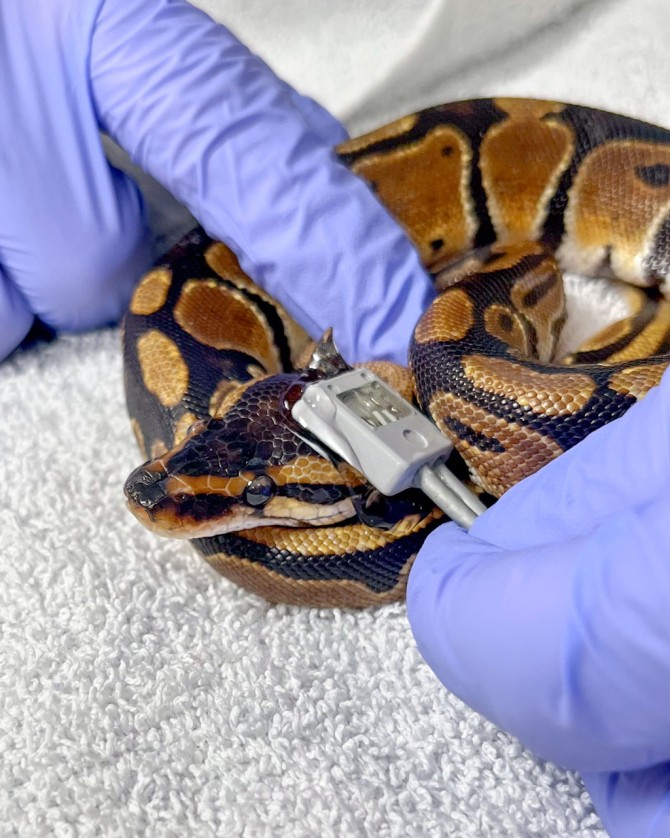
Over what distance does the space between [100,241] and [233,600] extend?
98 cm

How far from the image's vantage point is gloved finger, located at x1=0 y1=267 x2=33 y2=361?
6.11 feet

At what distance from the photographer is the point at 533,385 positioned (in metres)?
1.28

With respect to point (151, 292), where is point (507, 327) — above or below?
above

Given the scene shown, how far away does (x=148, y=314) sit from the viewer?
171cm

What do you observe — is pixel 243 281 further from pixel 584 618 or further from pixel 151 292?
pixel 584 618

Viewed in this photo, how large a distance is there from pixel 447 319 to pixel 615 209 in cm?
78

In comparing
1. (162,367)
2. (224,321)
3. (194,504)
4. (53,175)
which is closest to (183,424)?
(162,367)

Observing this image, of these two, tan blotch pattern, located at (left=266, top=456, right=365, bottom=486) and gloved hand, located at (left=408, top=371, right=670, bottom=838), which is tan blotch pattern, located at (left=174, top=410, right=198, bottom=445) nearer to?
tan blotch pattern, located at (left=266, top=456, right=365, bottom=486)

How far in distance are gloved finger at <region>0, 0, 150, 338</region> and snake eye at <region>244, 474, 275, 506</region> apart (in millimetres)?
898

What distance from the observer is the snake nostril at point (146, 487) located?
4.02 ft

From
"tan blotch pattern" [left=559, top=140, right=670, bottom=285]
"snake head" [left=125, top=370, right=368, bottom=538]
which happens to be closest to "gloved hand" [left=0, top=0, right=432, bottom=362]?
"snake head" [left=125, top=370, right=368, bottom=538]

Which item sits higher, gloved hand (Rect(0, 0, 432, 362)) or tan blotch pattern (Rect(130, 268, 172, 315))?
gloved hand (Rect(0, 0, 432, 362))

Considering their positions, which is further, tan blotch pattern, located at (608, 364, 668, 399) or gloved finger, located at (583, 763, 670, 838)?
tan blotch pattern, located at (608, 364, 668, 399)

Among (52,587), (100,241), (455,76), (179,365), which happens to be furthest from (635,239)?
(52,587)
